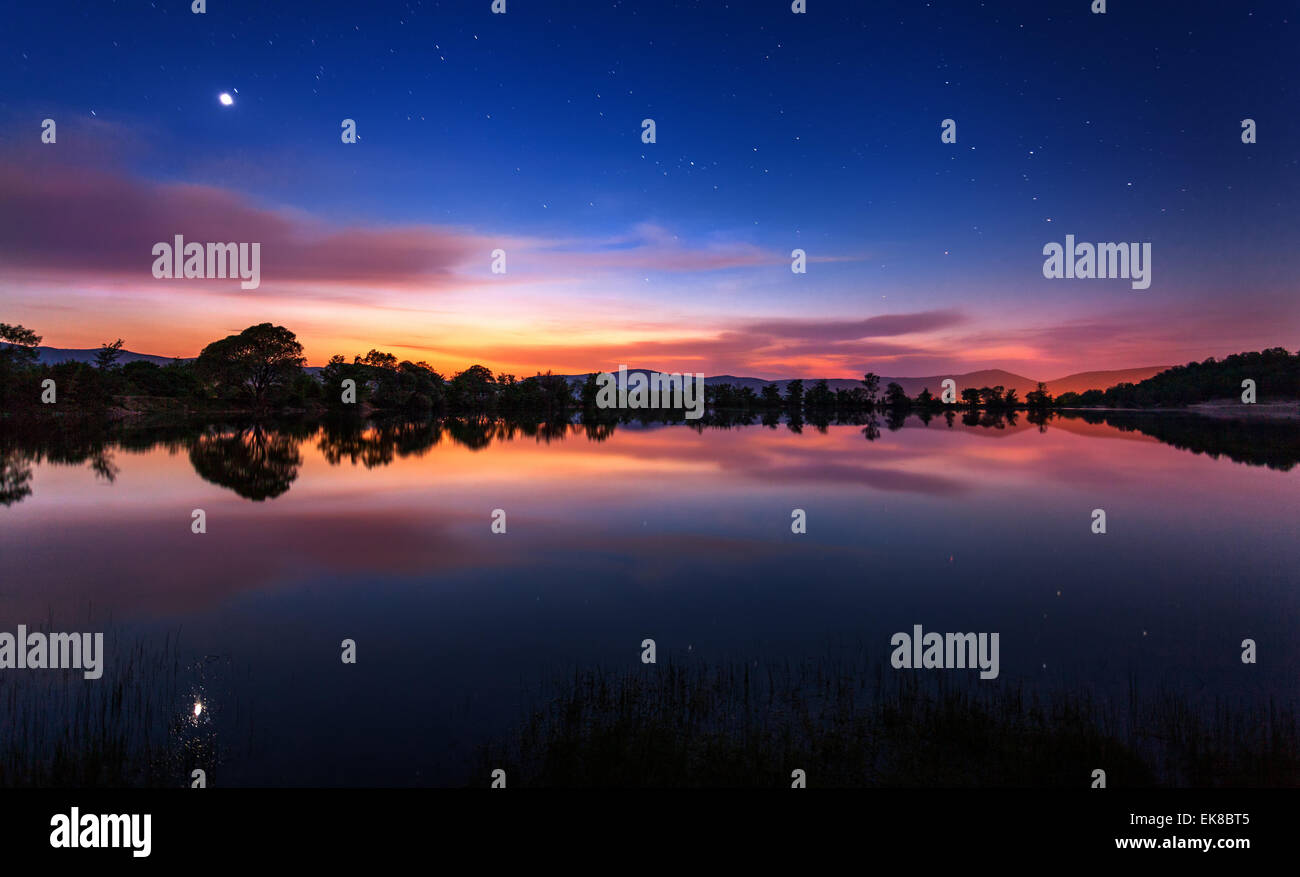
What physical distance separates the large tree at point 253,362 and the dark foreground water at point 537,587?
Result: 84161 millimetres

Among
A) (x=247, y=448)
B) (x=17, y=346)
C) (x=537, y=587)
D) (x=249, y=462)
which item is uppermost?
(x=17, y=346)

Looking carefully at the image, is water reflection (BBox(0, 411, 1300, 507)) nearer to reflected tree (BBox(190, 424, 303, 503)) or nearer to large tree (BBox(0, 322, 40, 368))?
reflected tree (BBox(190, 424, 303, 503))

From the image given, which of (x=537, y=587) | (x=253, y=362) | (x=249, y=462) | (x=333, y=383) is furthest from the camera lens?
(x=333, y=383)

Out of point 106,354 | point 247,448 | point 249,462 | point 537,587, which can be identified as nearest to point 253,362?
point 106,354

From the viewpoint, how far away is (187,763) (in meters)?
7.11

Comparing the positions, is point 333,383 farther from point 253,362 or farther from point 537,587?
point 537,587

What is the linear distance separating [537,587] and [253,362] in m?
119

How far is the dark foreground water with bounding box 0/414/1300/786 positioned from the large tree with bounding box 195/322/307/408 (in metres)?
84.2

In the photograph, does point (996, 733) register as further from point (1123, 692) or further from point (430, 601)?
point (430, 601)

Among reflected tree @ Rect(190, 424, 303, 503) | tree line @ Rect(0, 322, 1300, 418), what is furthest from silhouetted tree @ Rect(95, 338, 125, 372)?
reflected tree @ Rect(190, 424, 303, 503)

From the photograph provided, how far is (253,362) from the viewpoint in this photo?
347ft

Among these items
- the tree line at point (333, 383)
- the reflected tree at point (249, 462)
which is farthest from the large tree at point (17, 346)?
the reflected tree at point (249, 462)

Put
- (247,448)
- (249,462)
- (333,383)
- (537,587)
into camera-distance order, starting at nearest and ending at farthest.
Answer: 1. (537,587)
2. (249,462)
3. (247,448)
4. (333,383)
